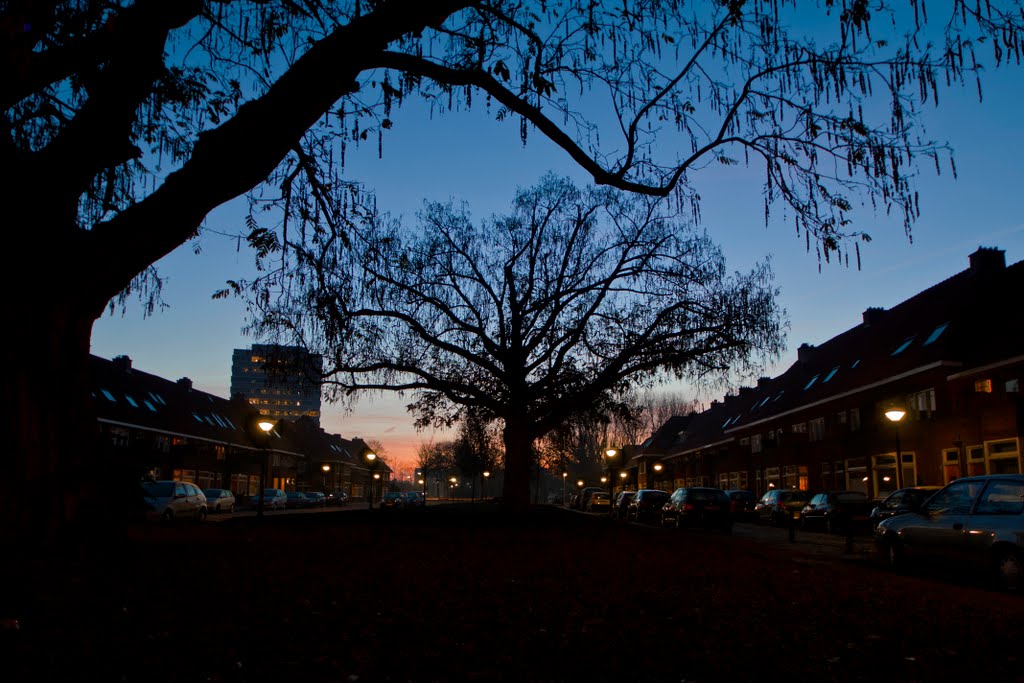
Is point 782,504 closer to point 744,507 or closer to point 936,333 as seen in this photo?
point 744,507

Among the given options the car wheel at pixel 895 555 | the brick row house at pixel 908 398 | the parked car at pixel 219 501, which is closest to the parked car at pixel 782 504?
the brick row house at pixel 908 398

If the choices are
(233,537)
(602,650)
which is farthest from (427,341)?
(602,650)

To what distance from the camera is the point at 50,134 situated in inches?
359

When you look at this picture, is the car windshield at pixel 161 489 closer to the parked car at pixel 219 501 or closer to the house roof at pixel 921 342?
the parked car at pixel 219 501

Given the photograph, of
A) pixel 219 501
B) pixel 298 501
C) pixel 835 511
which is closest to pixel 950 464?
pixel 835 511

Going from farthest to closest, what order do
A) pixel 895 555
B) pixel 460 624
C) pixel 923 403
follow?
pixel 923 403 < pixel 895 555 < pixel 460 624

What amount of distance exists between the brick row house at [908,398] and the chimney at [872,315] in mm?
68

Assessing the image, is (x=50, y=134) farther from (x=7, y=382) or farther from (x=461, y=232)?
(x=461, y=232)

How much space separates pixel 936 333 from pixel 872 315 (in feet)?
35.2

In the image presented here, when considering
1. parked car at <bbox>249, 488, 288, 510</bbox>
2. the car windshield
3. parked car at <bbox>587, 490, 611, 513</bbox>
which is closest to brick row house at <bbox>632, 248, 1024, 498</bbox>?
parked car at <bbox>587, 490, 611, 513</bbox>

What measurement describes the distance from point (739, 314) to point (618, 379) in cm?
427

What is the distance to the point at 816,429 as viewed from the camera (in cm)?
4197

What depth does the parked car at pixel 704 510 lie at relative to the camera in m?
27.1

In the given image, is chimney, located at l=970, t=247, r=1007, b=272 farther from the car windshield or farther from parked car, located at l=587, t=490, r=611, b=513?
the car windshield
